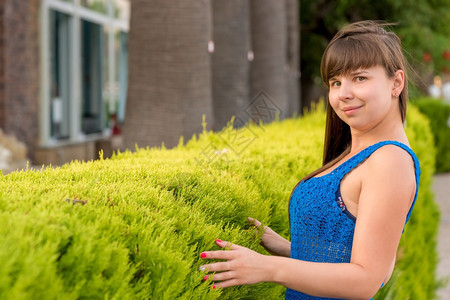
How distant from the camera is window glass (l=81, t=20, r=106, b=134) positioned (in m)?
15.9

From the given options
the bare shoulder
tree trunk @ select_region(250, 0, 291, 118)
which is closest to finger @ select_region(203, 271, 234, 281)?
the bare shoulder

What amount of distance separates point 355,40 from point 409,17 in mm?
16189

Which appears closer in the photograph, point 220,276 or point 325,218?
point 220,276

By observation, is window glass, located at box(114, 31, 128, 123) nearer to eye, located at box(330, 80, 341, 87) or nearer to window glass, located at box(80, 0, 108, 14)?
window glass, located at box(80, 0, 108, 14)

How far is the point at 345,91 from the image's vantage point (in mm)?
2154

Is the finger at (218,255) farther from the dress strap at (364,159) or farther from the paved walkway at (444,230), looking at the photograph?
the paved walkway at (444,230)

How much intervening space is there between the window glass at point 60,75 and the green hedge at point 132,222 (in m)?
11.0

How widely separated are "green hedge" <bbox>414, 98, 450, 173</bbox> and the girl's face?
17.4m

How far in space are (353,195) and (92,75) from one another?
49.4 ft

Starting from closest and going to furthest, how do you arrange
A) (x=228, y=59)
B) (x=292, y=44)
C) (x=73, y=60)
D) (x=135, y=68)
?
1. (x=135, y=68)
2. (x=228, y=59)
3. (x=292, y=44)
4. (x=73, y=60)

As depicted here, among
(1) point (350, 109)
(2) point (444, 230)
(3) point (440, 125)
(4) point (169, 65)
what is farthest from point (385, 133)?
(3) point (440, 125)

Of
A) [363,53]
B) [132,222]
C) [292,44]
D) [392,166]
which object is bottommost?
[132,222]

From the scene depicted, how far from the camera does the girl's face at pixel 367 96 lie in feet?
7.00

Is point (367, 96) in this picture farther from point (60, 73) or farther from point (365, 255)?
point (60, 73)
